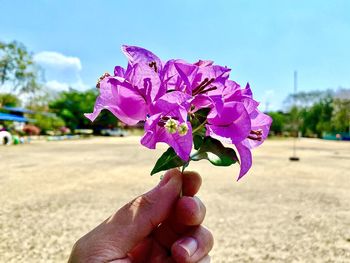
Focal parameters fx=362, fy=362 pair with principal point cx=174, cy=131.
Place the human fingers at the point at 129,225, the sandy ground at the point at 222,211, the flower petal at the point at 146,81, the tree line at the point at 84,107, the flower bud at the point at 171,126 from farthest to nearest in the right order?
the tree line at the point at 84,107
the sandy ground at the point at 222,211
the human fingers at the point at 129,225
the flower petal at the point at 146,81
the flower bud at the point at 171,126

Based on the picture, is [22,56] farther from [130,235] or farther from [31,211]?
[130,235]

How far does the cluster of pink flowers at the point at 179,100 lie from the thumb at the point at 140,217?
0.18 metres

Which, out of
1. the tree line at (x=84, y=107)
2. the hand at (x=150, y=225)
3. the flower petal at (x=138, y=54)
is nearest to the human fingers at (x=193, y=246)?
the hand at (x=150, y=225)

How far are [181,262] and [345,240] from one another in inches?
154

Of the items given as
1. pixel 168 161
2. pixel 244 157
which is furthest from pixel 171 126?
pixel 244 157

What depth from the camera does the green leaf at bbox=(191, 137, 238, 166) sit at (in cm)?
88

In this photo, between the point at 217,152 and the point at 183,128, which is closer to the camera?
the point at 183,128

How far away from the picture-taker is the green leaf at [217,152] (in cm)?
88

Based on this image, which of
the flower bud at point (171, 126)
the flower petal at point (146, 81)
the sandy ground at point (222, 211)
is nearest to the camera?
the flower bud at point (171, 126)

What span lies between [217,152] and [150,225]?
0.30 m

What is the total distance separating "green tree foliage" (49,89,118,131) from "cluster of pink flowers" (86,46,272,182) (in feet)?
136

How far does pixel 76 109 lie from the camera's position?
43.8m

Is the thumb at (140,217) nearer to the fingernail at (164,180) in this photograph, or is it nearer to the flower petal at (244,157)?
the fingernail at (164,180)

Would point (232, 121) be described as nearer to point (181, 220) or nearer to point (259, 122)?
point (259, 122)
